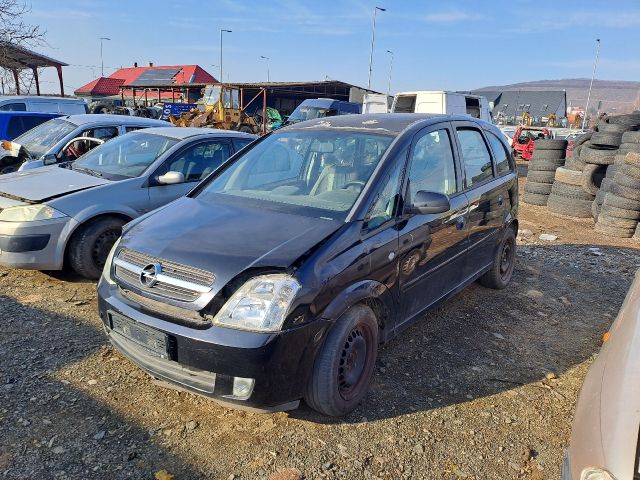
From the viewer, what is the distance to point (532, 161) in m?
10.1

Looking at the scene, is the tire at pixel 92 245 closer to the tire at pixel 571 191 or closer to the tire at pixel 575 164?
the tire at pixel 571 191

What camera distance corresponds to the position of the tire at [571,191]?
880 cm

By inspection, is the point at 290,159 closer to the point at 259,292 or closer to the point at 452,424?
the point at 259,292

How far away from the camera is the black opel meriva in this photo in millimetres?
2361

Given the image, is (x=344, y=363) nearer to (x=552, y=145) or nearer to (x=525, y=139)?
(x=552, y=145)

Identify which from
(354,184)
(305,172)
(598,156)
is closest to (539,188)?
(598,156)

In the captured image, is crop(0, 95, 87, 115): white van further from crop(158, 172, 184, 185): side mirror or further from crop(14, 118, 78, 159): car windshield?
crop(158, 172, 184, 185): side mirror

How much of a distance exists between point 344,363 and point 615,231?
6866 millimetres

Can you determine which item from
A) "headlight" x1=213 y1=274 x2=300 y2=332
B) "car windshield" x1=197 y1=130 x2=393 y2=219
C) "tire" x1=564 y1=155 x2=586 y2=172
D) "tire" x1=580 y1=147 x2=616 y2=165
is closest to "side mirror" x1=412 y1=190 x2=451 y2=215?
"car windshield" x1=197 y1=130 x2=393 y2=219

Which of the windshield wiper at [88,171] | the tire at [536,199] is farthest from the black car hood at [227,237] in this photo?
the tire at [536,199]

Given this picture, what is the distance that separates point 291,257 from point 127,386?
1511 mm

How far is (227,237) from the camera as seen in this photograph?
2676 mm

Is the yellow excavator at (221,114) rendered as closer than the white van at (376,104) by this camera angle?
No

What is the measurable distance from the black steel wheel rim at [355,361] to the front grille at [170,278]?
876 mm
